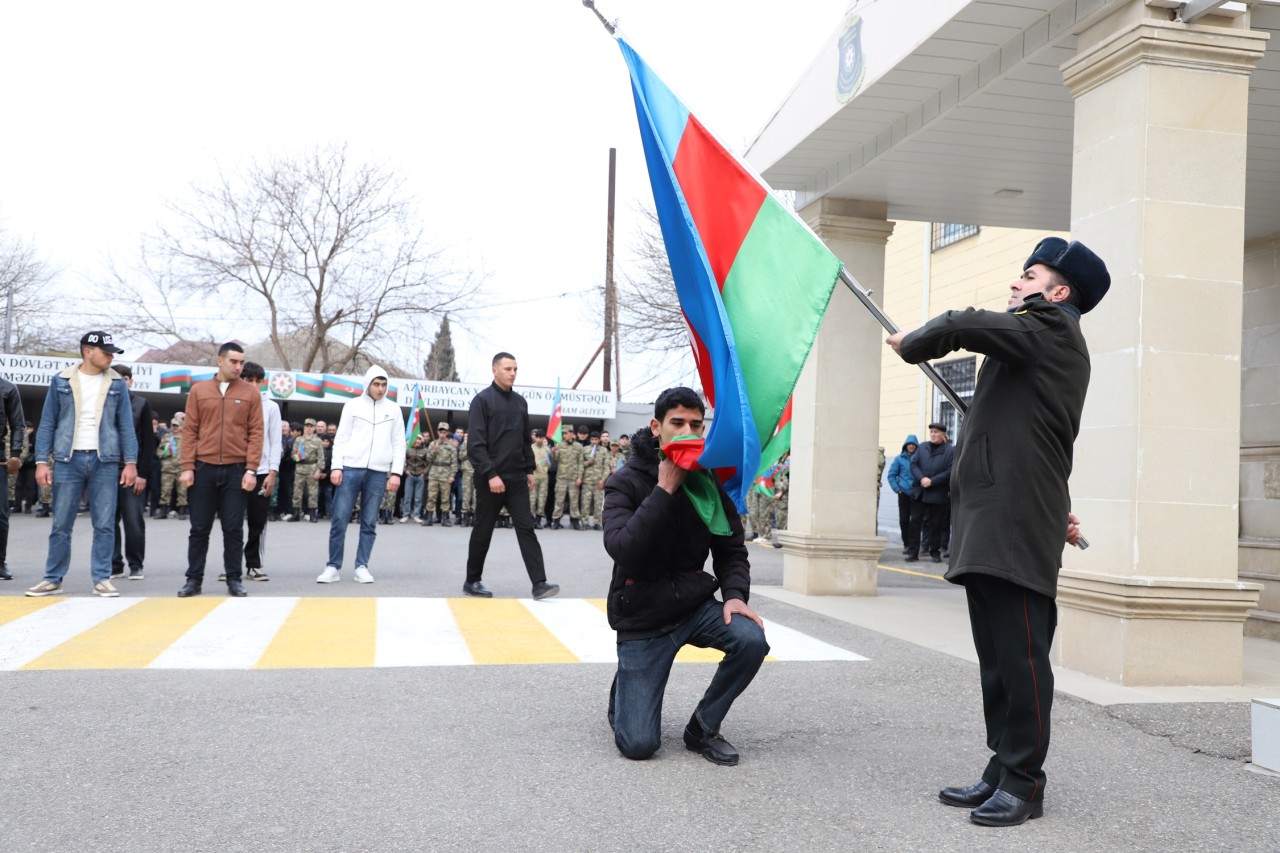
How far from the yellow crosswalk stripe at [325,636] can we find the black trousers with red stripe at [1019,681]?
3.72 meters

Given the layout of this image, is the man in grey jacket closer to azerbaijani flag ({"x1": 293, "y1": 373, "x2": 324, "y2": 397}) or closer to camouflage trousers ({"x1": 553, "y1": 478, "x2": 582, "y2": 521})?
camouflage trousers ({"x1": 553, "y1": 478, "x2": 582, "y2": 521})

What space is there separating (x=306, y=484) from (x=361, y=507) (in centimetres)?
1076

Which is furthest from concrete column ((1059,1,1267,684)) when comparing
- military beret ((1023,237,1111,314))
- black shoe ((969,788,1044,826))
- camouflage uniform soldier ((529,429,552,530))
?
camouflage uniform soldier ((529,429,552,530))

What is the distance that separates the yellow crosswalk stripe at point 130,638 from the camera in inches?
249

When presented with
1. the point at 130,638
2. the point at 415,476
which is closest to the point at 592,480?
the point at 415,476

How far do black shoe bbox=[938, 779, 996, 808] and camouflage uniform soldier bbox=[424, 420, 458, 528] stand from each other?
17.8 meters

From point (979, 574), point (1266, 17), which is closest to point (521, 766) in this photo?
point (979, 574)

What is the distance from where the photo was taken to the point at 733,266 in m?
5.03

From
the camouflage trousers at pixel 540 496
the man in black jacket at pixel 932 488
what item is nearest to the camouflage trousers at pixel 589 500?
the camouflage trousers at pixel 540 496

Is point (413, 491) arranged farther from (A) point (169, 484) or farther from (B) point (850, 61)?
(B) point (850, 61)

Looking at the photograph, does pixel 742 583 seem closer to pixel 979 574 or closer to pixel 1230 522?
pixel 979 574

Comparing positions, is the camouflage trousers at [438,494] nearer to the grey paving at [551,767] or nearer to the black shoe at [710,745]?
the grey paving at [551,767]

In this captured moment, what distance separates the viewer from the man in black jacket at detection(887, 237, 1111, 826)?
404 centimetres

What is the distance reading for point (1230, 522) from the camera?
6477mm
